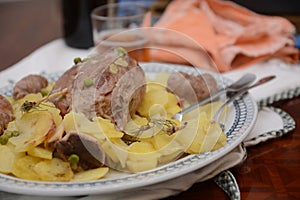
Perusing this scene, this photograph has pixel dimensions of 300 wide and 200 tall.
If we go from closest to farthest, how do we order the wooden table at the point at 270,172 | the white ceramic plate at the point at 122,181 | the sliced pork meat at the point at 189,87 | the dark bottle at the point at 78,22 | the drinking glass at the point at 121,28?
the white ceramic plate at the point at 122,181 < the wooden table at the point at 270,172 < the sliced pork meat at the point at 189,87 < the drinking glass at the point at 121,28 < the dark bottle at the point at 78,22

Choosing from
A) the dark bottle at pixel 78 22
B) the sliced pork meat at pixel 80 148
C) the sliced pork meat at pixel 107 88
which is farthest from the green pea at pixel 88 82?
the dark bottle at pixel 78 22

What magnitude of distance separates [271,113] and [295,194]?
279 mm

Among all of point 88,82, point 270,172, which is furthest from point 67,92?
point 270,172

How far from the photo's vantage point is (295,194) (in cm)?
79

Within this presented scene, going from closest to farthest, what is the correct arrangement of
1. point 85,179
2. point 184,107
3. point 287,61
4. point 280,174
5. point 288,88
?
1. point 85,179
2. point 280,174
3. point 184,107
4. point 288,88
5. point 287,61

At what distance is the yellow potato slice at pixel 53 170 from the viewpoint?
0.71 m

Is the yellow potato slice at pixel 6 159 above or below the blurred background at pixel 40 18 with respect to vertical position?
above

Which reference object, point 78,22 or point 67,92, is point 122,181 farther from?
point 78,22

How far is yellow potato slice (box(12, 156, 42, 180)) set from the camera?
0.72m

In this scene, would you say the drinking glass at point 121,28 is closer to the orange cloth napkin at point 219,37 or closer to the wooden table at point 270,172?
the orange cloth napkin at point 219,37

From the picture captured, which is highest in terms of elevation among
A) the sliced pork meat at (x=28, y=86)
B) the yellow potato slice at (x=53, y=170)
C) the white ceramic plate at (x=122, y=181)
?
the white ceramic plate at (x=122, y=181)

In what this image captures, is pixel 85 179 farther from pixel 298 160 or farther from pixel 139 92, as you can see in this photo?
pixel 298 160

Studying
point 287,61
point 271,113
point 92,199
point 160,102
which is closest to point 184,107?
point 160,102

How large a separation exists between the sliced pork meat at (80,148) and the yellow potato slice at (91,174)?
1 cm
